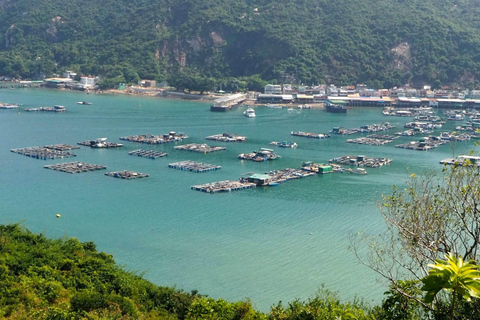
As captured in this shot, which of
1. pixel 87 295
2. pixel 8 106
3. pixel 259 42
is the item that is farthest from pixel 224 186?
pixel 259 42

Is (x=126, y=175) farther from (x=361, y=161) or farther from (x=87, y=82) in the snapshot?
(x=87, y=82)

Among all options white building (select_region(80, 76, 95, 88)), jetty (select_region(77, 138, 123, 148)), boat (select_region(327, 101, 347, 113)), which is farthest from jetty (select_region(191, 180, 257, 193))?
white building (select_region(80, 76, 95, 88))

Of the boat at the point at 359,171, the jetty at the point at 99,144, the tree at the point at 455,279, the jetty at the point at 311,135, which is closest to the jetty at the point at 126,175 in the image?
the jetty at the point at 99,144

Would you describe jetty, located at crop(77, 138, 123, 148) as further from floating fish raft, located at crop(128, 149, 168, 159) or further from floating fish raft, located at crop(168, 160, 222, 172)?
floating fish raft, located at crop(168, 160, 222, 172)

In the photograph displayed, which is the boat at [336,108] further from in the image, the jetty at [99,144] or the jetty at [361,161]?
the jetty at [99,144]

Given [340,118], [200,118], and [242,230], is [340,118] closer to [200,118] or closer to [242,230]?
[200,118]

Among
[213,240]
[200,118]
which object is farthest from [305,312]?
[200,118]
